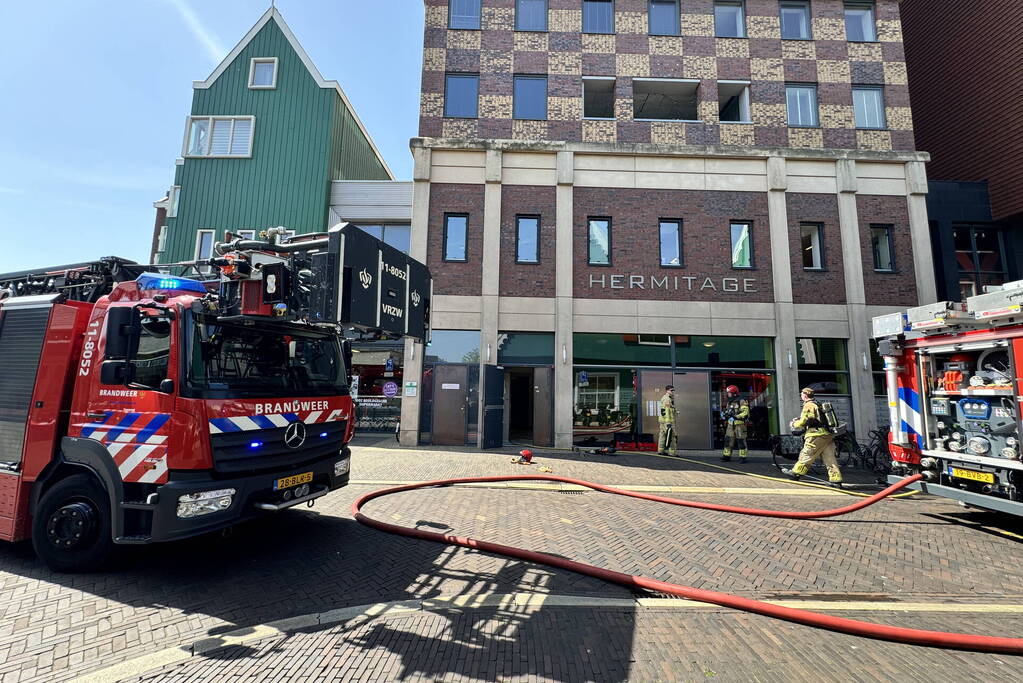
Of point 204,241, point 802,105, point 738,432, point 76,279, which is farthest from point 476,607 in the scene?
point 802,105

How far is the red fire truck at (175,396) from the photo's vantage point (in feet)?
12.4

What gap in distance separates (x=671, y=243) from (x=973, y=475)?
9336 mm

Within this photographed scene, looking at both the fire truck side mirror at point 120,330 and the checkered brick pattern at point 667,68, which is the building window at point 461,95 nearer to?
the checkered brick pattern at point 667,68

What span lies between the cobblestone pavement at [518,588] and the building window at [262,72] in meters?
16.7

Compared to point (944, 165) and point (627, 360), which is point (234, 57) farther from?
point (944, 165)

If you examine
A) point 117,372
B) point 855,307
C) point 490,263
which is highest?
point 490,263

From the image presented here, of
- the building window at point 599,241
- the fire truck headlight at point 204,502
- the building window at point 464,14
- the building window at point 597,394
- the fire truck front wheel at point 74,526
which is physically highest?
the building window at point 464,14

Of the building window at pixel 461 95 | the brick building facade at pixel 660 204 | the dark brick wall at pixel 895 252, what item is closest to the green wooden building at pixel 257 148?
the brick building facade at pixel 660 204

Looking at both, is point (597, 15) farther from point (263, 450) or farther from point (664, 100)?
point (263, 450)

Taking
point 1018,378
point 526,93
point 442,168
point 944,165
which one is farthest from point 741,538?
point 944,165

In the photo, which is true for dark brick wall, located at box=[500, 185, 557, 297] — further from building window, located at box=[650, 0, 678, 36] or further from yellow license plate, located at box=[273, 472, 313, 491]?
yellow license plate, located at box=[273, 472, 313, 491]

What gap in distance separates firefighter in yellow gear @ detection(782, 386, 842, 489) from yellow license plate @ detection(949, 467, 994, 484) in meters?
2.16

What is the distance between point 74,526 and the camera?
4043 mm

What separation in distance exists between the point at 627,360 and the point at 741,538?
26.3 feet
